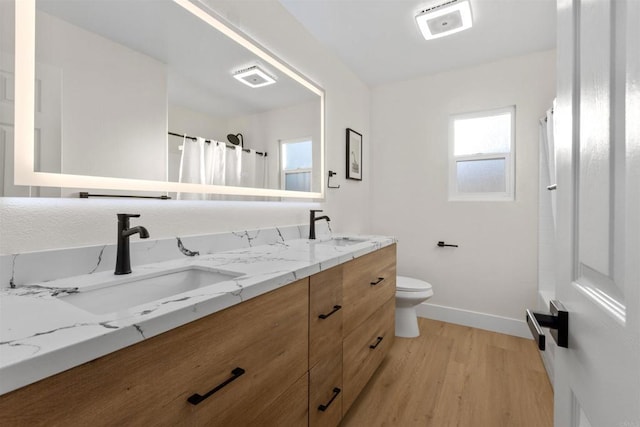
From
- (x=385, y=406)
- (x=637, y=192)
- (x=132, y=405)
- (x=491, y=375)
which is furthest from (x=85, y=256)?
(x=491, y=375)

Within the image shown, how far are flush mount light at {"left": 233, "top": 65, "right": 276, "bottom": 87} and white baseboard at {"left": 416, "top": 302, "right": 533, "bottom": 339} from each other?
8.22 ft

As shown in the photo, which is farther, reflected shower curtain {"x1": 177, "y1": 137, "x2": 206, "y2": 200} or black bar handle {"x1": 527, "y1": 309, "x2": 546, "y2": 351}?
reflected shower curtain {"x1": 177, "y1": 137, "x2": 206, "y2": 200}

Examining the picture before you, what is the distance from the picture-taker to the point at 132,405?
0.56 meters

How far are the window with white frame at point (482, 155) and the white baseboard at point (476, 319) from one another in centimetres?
108

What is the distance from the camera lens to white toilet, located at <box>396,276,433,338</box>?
234cm

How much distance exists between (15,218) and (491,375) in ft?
8.40

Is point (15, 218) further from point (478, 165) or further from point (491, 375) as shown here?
point (478, 165)

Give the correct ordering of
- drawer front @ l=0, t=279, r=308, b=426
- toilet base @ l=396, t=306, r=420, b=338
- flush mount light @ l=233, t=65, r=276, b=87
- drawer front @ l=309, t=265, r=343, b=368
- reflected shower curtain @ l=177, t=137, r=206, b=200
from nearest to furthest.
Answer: drawer front @ l=0, t=279, r=308, b=426 < drawer front @ l=309, t=265, r=343, b=368 < reflected shower curtain @ l=177, t=137, r=206, b=200 < flush mount light @ l=233, t=65, r=276, b=87 < toilet base @ l=396, t=306, r=420, b=338

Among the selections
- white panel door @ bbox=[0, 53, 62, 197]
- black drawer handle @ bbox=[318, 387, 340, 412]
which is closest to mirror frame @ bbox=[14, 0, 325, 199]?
white panel door @ bbox=[0, 53, 62, 197]

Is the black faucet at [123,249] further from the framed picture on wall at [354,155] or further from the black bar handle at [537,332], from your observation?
the framed picture on wall at [354,155]

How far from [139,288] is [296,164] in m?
1.34

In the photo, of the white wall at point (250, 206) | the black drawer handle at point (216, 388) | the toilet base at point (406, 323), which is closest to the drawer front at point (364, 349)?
the toilet base at point (406, 323)

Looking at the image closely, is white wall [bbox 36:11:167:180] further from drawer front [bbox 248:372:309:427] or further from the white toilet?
the white toilet

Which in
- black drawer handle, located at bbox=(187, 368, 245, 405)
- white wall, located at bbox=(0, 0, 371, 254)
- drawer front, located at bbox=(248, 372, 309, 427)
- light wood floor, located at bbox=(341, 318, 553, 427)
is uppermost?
white wall, located at bbox=(0, 0, 371, 254)
